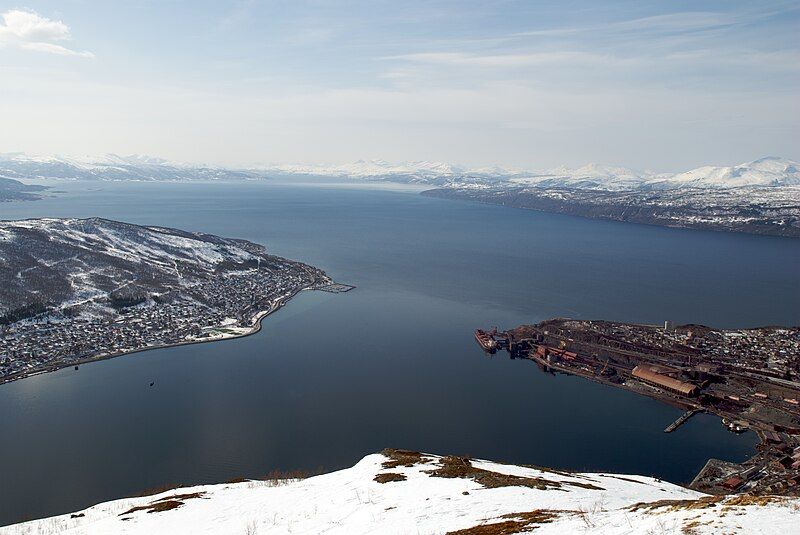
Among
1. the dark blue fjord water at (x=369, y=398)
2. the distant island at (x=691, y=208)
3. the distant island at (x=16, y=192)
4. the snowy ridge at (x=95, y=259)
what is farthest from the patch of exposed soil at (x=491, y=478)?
the distant island at (x=16, y=192)

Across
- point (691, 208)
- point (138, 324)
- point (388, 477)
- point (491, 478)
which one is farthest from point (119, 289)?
point (691, 208)

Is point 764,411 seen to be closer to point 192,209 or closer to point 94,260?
point 94,260

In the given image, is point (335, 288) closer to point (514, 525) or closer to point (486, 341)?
point (486, 341)

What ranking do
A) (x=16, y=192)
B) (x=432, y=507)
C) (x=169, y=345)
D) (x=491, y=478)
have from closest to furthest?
(x=432, y=507), (x=491, y=478), (x=169, y=345), (x=16, y=192)

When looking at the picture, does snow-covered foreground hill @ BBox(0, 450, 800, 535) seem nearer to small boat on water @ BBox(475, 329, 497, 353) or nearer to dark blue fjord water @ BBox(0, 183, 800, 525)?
dark blue fjord water @ BBox(0, 183, 800, 525)

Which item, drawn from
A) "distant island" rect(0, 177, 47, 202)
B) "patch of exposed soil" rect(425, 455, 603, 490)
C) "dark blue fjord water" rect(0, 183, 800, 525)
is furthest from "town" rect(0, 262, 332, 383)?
"distant island" rect(0, 177, 47, 202)

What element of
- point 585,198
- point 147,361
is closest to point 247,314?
point 147,361

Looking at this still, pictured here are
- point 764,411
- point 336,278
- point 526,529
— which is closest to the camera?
point 526,529

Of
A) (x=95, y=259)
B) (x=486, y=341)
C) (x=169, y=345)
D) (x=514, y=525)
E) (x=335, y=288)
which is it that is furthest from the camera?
(x=335, y=288)
